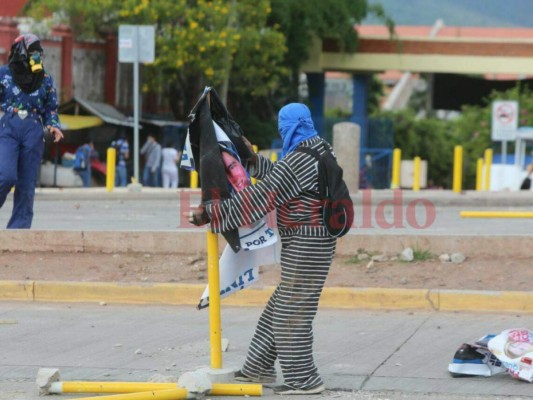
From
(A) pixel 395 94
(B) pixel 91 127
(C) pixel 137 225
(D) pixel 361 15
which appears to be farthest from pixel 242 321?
(A) pixel 395 94

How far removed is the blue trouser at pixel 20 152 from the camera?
11078 millimetres

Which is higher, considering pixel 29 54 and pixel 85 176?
pixel 29 54

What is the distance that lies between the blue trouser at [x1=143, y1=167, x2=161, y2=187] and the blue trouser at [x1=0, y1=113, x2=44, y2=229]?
58.4 feet

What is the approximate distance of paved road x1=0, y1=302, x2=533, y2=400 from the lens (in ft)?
23.9

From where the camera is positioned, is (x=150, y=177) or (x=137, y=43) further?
(x=150, y=177)

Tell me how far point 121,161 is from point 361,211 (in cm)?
1143

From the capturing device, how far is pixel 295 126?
6.85 meters

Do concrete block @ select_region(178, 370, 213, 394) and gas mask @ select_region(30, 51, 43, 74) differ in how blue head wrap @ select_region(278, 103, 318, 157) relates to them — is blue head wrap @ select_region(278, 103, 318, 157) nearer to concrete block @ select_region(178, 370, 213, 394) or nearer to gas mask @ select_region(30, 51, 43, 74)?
concrete block @ select_region(178, 370, 213, 394)

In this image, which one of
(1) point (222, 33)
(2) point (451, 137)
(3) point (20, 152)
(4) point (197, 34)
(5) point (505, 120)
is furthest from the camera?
(2) point (451, 137)

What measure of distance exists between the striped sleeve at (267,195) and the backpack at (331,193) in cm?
5

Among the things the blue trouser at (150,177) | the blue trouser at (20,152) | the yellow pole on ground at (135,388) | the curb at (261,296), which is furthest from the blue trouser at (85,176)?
the yellow pole on ground at (135,388)

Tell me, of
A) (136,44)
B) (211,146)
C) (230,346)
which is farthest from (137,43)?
(211,146)

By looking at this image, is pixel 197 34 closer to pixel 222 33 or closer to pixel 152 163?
pixel 222 33

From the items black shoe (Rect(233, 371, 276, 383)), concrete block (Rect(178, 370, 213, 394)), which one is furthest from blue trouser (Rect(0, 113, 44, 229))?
concrete block (Rect(178, 370, 213, 394))
